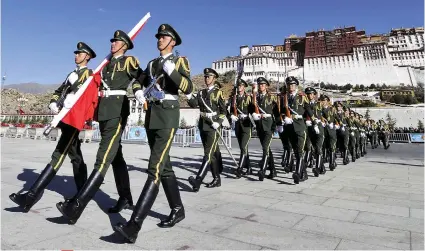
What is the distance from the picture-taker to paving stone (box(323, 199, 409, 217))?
4457 millimetres

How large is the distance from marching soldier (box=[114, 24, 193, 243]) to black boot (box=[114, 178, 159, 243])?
1cm

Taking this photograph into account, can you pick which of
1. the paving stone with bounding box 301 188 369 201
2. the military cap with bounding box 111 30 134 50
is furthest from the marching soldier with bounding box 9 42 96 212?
the paving stone with bounding box 301 188 369 201

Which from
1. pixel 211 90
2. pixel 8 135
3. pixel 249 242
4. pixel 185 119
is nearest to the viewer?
pixel 249 242

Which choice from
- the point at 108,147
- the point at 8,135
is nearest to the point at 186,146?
the point at 108,147

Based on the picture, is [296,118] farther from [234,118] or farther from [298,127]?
[234,118]

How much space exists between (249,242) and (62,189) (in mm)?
3768

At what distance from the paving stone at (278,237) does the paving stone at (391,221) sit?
97cm

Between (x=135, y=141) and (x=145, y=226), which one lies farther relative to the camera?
(x=135, y=141)

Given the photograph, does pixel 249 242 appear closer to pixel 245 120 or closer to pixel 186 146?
pixel 245 120

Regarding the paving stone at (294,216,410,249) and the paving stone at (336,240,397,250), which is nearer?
the paving stone at (336,240,397,250)

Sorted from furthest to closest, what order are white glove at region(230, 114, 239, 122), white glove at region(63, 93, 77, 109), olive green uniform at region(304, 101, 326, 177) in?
olive green uniform at region(304, 101, 326, 177), white glove at region(230, 114, 239, 122), white glove at region(63, 93, 77, 109)

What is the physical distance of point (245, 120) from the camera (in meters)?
7.64

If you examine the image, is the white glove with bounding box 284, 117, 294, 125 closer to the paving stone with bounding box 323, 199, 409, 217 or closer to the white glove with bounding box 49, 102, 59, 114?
the paving stone with bounding box 323, 199, 409, 217

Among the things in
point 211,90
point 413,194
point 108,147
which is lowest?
point 413,194
